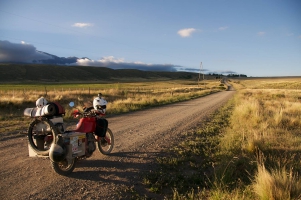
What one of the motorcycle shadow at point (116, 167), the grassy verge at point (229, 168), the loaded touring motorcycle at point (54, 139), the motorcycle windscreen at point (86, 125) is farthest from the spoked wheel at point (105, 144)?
the grassy verge at point (229, 168)

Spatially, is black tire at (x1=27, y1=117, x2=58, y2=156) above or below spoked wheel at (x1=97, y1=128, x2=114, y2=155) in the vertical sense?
above

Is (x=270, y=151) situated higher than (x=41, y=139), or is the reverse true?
(x=41, y=139)

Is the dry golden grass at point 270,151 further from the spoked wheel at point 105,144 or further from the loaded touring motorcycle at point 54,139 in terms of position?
the loaded touring motorcycle at point 54,139

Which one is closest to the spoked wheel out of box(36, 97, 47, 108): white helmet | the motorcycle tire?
the motorcycle tire

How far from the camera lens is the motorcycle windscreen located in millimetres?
5449

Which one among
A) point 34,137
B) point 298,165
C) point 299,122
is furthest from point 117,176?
point 299,122

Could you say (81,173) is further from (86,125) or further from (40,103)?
(40,103)

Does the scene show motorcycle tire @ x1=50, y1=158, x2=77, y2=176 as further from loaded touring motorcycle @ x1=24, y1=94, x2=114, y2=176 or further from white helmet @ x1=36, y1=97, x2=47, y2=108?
white helmet @ x1=36, y1=97, x2=47, y2=108

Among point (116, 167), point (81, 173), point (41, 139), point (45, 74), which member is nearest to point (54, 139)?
point (41, 139)

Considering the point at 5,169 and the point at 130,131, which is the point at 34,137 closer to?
the point at 5,169

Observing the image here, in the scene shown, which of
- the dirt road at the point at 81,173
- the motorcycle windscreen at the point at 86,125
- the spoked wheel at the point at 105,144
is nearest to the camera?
the dirt road at the point at 81,173

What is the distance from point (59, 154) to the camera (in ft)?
14.7

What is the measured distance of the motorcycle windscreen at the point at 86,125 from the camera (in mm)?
5449

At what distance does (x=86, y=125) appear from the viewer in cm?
554
